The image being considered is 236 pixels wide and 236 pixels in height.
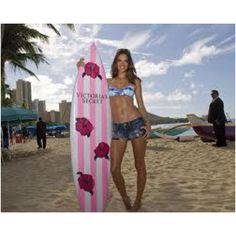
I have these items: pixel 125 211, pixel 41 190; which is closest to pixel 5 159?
pixel 41 190

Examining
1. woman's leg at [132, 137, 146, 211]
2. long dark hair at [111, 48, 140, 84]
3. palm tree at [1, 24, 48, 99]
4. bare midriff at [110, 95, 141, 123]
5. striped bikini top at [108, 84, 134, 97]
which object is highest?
palm tree at [1, 24, 48, 99]

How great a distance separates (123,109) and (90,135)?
371 millimetres

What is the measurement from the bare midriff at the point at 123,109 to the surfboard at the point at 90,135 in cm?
5

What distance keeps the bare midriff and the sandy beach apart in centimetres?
85

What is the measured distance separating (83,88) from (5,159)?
5.42 metres

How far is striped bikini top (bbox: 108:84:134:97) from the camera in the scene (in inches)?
127

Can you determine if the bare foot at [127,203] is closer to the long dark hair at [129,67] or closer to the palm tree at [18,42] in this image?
the long dark hair at [129,67]

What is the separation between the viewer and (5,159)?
8.21 m

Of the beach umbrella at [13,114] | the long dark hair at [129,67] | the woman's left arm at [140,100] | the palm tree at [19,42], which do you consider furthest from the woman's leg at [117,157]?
the beach umbrella at [13,114]

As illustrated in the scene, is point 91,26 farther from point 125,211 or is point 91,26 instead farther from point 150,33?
point 125,211

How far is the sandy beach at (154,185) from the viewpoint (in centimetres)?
360

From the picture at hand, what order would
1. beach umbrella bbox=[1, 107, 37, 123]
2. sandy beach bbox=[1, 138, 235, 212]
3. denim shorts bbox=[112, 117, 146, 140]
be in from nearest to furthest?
denim shorts bbox=[112, 117, 146, 140], sandy beach bbox=[1, 138, 235, 212], beach umbrella bbox=[1, 107, 37, 123]

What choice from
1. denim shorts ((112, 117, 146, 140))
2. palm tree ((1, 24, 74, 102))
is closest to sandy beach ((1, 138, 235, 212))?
denim shorts ((112, 117, 146, 140))

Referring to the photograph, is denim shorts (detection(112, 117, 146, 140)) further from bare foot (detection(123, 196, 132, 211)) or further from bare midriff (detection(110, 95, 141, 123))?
bare foot (detection(123, 196, 132, 211))
